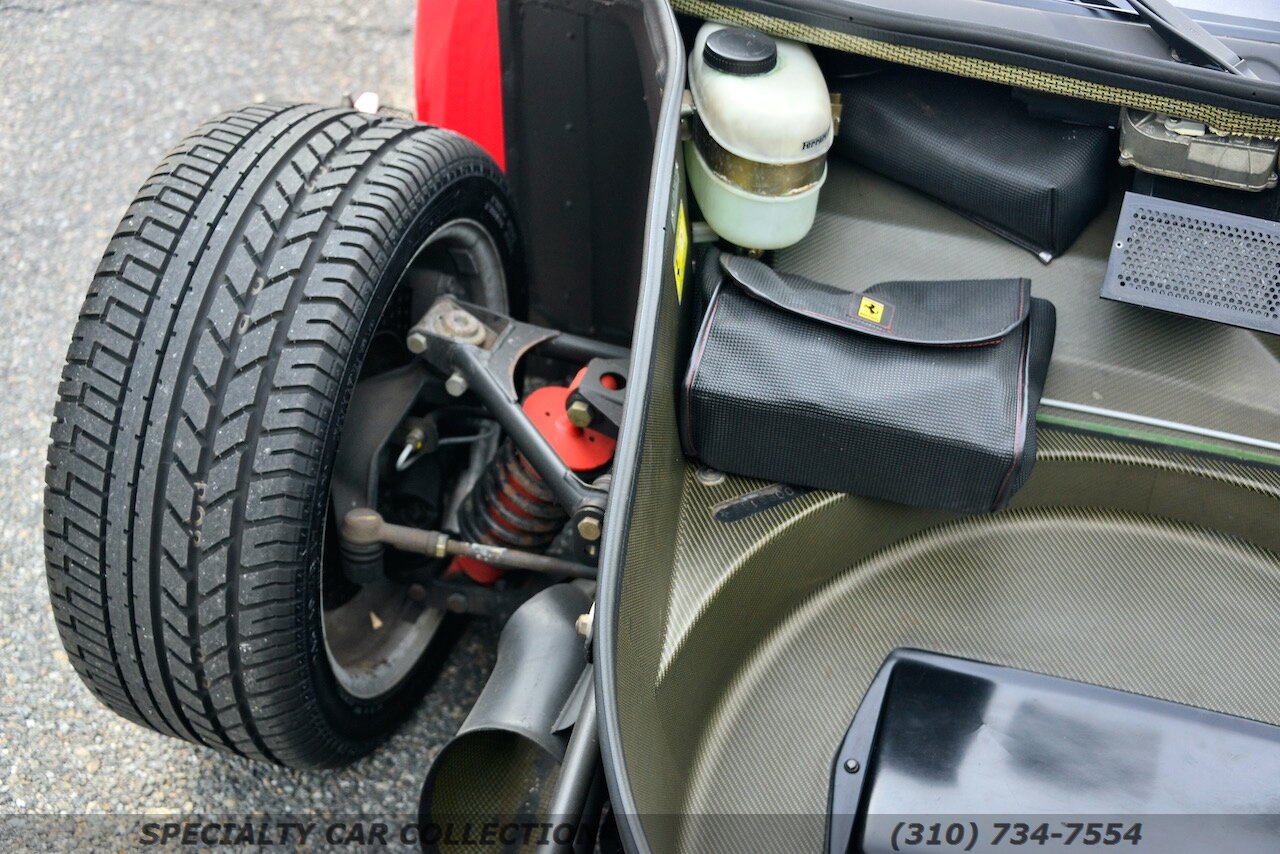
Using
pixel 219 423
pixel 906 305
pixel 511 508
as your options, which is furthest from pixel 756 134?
pixel 219 423

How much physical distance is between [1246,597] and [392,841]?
1437mm

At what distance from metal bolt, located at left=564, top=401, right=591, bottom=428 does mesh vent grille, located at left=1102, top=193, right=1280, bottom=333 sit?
817 mm

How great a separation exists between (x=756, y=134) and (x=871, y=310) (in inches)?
12.6

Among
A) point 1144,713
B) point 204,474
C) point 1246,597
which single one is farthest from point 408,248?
point 1246,597

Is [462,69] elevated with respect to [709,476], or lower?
elevated

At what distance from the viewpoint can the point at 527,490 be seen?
6.25 feet

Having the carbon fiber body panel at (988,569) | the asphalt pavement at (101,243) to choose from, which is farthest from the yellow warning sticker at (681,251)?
the asphalt pavement at (101,243)

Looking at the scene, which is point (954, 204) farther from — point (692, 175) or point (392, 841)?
point (392, 841)

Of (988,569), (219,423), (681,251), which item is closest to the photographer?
(219,423)

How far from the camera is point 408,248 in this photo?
5.57ft

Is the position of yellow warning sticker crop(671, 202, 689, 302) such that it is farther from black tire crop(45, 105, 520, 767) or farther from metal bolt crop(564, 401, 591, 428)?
black tire crop(45, 105, 520, 767)

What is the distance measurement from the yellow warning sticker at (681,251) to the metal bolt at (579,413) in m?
0.27

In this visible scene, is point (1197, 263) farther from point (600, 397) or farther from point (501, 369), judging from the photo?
point (501, 369)

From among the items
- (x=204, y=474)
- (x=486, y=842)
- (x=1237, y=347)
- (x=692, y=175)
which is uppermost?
(x=692, y=175)
